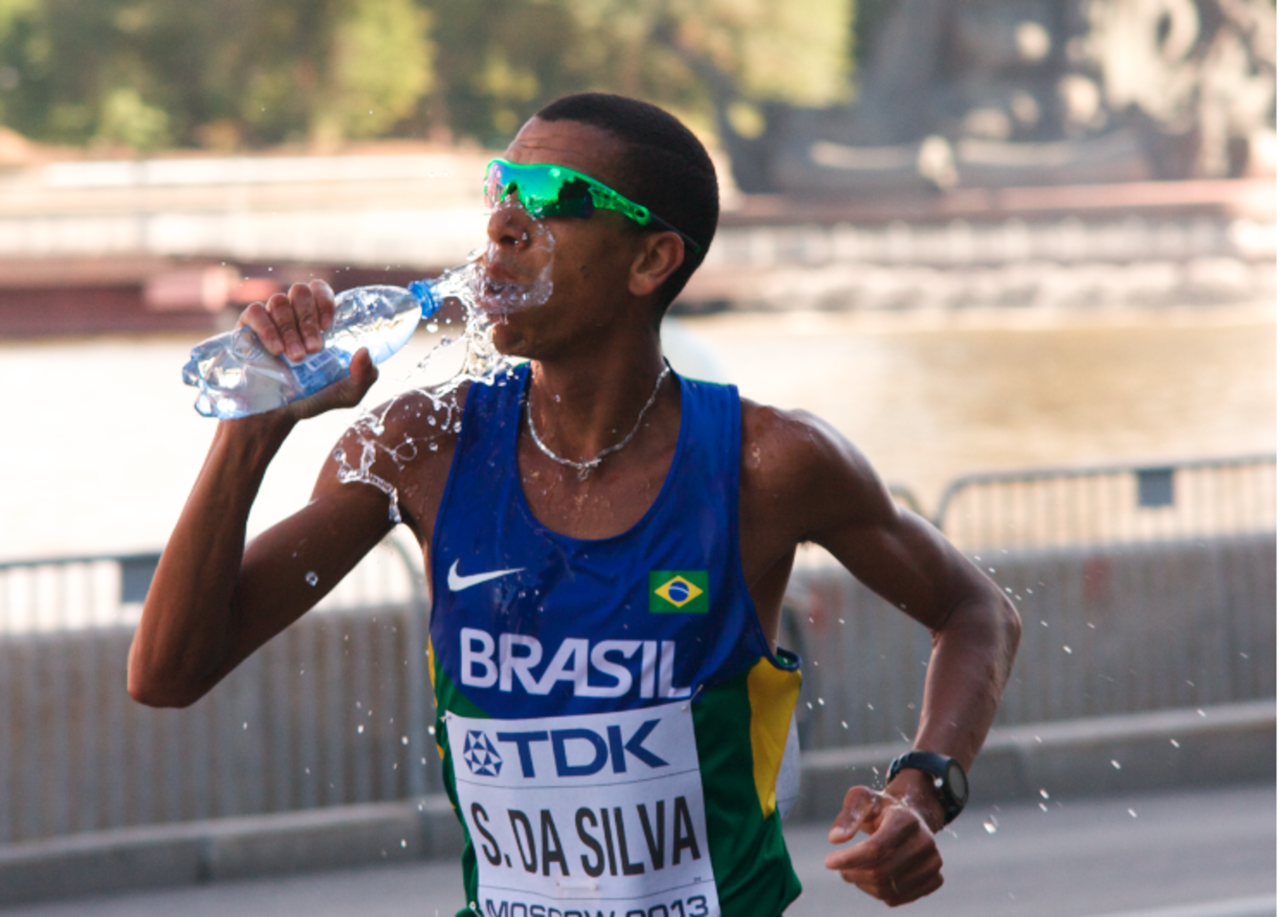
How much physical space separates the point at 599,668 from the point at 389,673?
159 inches

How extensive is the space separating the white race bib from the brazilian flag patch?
12cm

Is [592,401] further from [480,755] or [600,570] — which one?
[480,755]

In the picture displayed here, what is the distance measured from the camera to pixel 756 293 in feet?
113

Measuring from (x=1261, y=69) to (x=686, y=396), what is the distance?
4084cm

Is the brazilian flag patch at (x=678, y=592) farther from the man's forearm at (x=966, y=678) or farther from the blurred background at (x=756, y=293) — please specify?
the blurred background at (x=756, y=293)

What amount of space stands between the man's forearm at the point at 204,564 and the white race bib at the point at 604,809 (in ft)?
1.15

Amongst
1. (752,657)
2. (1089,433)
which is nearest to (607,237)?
(752,657)

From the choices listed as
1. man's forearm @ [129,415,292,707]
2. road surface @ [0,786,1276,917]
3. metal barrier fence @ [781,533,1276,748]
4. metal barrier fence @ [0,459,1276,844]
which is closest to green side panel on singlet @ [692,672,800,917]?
man's forearm @ [129,415,292,707]

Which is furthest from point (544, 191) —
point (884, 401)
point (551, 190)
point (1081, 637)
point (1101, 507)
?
point (884, 401)

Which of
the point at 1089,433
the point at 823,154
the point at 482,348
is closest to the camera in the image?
the point at 482,348

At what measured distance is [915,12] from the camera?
38.3 m

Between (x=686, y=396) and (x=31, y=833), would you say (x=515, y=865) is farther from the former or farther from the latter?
(x=31, y=833)

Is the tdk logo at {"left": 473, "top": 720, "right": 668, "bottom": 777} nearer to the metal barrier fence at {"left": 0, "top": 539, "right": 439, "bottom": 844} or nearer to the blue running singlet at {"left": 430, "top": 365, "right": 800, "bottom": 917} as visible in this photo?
the blue running singlet at {"left": 430, "top": 365, "right": 800, "bottom": 917}

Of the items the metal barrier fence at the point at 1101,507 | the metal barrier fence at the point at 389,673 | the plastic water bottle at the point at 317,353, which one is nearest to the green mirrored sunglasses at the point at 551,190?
the plastic water bottle at the point at 317,353
